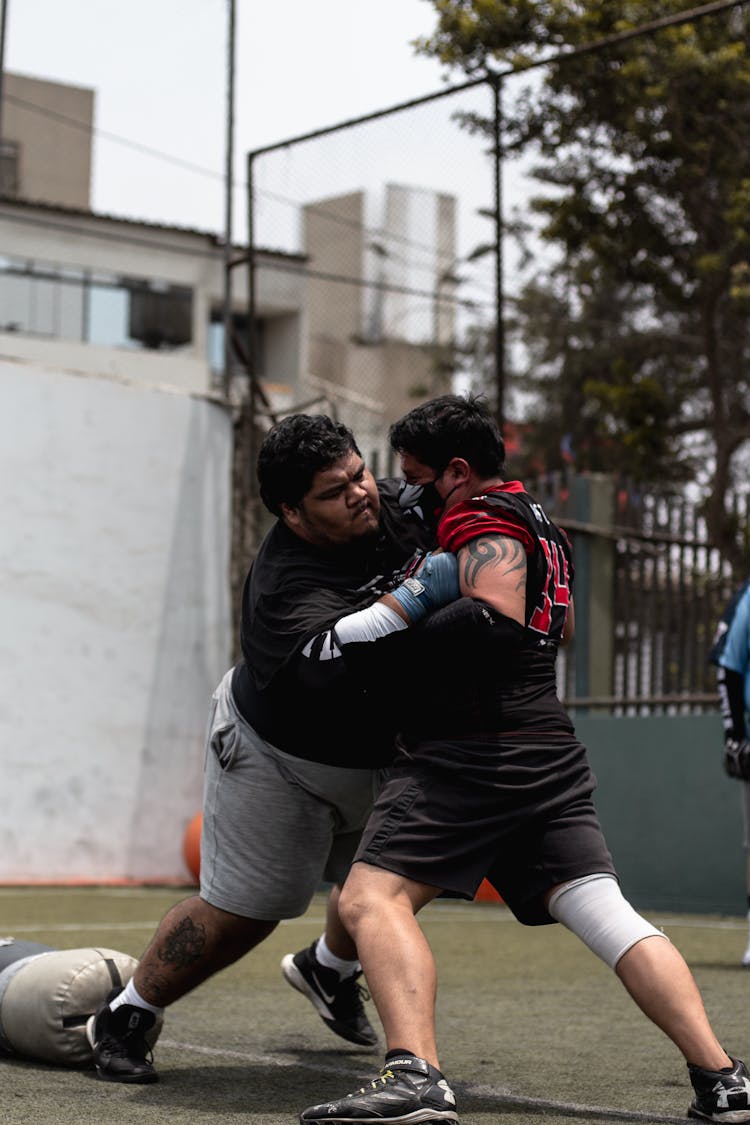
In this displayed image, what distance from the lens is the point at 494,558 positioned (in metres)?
3.51

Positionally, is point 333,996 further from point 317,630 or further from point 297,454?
point 297,454

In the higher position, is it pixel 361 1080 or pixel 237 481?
pixel 237 481

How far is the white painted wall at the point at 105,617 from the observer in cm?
1129

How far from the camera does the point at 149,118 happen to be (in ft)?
53.5

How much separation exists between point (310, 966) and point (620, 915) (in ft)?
4.57

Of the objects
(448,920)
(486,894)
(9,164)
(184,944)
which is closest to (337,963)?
(184,944)

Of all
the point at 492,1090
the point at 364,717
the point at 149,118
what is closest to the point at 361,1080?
the point at 492,1090

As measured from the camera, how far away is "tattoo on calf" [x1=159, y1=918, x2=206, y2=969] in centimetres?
408

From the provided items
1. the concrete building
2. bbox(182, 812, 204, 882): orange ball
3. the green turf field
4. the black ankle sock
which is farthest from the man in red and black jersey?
bbox(182, 812, 204, 882): orange ball

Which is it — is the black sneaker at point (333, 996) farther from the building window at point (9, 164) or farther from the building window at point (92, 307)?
the building window at point (9, 164)

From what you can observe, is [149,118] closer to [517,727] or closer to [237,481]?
[237,481]

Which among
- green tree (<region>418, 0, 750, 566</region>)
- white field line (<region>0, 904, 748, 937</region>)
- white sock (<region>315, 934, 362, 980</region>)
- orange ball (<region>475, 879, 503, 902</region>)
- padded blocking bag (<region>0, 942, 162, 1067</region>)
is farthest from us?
green tree (<region>418, 0, 750, 566</region>)

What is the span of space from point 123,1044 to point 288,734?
921 mm

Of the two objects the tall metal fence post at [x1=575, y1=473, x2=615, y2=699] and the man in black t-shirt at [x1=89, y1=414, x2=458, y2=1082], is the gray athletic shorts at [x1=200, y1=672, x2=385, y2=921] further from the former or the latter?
the tall metal fence post at [x1=575, y1=473, x2=615, y2=699]
